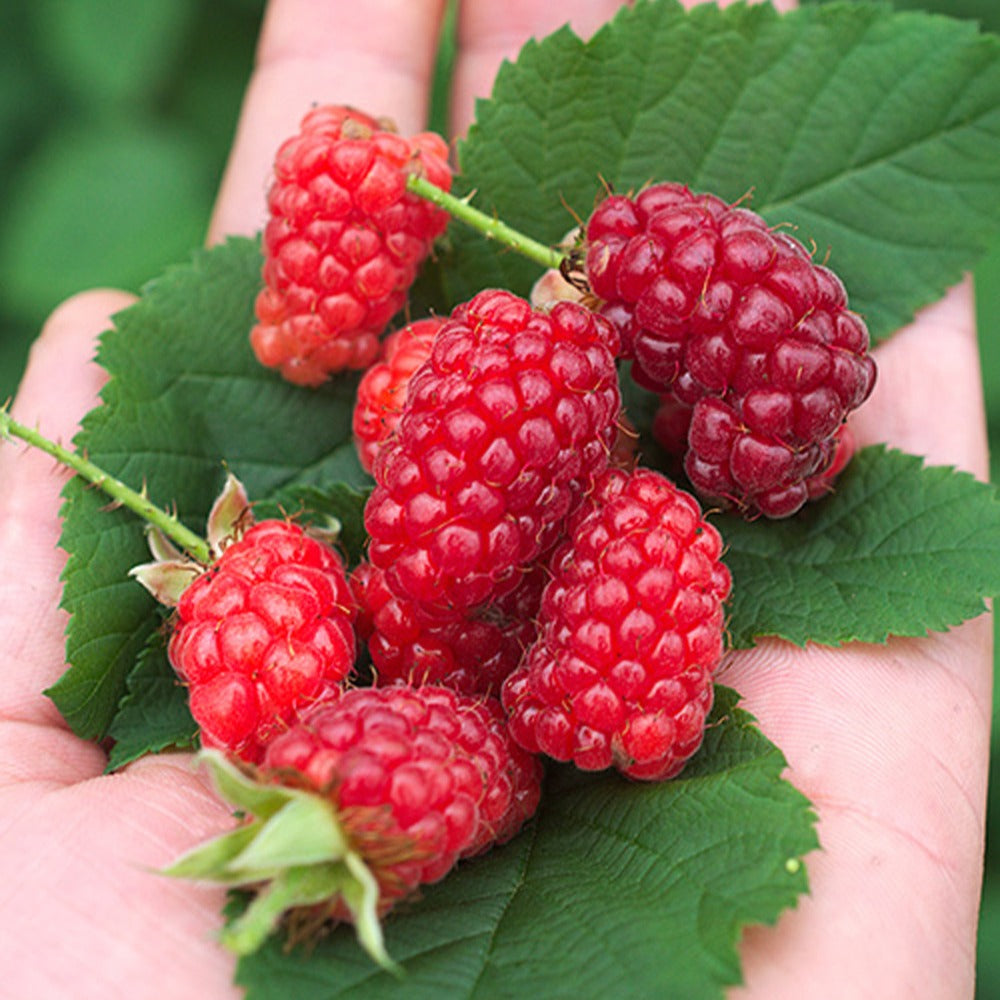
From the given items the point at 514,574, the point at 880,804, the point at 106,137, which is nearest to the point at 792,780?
the point at 880,804

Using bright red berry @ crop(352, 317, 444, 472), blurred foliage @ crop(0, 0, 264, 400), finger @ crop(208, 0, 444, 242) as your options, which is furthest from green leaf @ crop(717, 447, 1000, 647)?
blurred foliage @ crop(0, 0, 264, 400)

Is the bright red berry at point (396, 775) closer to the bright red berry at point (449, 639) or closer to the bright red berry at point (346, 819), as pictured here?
the bright red berry at point (346, 819)

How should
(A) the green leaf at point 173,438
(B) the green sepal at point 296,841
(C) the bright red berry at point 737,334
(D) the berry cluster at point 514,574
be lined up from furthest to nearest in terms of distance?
(A) the green leaf at point 173,438, (C) the bright red berry at point 737,334, (D) the berry cluster at point 514,574, (B) the green sepal at point 296,841

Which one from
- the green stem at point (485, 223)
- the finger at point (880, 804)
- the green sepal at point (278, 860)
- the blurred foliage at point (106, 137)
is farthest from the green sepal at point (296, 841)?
the blurred foliage at point (106, 137)

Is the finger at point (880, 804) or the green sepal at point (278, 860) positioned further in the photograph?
the finger at point (880, 804)

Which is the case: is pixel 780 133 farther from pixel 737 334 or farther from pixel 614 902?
pixel 614 902

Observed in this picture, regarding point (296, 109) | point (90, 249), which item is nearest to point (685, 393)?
point (296, 109)

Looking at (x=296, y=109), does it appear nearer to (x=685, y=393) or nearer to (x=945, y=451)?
(x=685, y=393)
